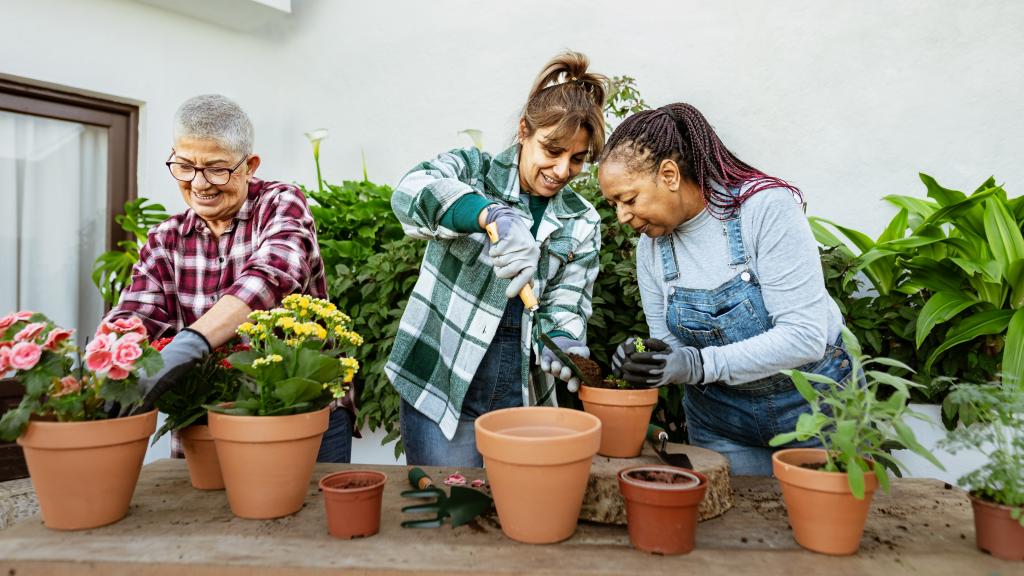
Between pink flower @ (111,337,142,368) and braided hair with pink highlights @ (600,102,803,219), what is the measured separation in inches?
44.7

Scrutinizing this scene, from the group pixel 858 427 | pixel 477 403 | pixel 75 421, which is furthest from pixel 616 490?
pixel 75 421

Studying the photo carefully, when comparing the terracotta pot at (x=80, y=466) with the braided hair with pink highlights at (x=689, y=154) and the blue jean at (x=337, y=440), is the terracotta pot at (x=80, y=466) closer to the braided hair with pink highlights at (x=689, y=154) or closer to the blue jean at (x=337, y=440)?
the blue jean at (x=337, y=440)

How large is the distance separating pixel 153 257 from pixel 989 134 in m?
3.54

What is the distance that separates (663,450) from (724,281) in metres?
0.47

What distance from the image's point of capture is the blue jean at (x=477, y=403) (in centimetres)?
180

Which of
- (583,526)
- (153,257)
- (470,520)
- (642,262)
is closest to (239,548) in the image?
(470,520)

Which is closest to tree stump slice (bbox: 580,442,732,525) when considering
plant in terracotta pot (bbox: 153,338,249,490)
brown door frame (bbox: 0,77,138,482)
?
plant in terracotta pot (bbox: 153,338,249,490)

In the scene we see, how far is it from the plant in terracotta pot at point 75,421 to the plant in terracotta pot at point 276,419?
154mm

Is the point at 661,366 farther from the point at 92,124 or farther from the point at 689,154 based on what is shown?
the point at 92,124

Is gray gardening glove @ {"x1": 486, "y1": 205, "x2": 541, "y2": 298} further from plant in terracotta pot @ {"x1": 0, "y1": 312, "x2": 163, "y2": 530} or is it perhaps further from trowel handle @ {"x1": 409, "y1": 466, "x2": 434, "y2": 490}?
plant in terracotta pot @ {"x1": 0, "y1": 312, "x2": 163, "y2": 530}

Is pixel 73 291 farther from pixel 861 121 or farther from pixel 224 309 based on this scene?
pixel 861 121

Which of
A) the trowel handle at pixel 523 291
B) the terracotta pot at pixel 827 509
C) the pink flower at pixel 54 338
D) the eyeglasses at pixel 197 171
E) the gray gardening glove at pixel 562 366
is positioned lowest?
the terracotta pot at pixel 827 509

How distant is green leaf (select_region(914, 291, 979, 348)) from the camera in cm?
219

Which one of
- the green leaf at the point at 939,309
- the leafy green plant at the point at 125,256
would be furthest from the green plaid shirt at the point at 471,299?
the leafy green plant at the point at 125,256
